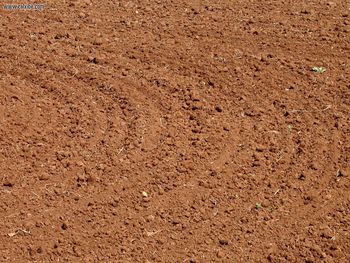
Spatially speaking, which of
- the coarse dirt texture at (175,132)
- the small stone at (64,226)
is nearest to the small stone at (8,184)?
the coarse dirt texture at (175,132)

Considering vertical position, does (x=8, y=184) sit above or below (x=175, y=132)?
below

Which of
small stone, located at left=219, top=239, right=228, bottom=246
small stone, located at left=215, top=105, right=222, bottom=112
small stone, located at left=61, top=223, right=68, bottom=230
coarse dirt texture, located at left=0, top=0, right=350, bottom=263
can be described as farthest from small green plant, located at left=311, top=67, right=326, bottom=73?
small stone, located at left=61, top=223, right=68, bottom=230

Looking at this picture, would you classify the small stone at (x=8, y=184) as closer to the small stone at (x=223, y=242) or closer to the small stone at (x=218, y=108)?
the small stone at (x=223, y=242)

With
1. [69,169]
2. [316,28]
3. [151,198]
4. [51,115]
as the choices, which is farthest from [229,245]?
[316,28]

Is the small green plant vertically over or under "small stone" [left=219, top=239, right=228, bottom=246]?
over

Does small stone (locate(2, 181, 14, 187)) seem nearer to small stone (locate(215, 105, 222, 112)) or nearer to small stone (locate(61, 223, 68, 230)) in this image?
small stone (locate(61, 223, 68, 230))

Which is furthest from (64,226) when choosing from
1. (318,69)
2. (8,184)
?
(318,69)

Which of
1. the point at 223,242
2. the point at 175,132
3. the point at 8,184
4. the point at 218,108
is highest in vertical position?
the point at 218,108

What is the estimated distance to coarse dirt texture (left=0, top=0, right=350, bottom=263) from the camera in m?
5.30

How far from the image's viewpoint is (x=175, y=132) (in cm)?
612

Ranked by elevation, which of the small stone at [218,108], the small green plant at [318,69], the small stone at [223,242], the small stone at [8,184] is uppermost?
the small green plant at [318,69]

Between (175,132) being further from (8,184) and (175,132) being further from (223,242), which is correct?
(8,184)

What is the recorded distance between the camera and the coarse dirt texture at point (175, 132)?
17.4 feet

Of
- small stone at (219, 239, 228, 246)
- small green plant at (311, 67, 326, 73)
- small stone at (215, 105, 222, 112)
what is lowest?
small stone at (219, 239, 228, 246)
